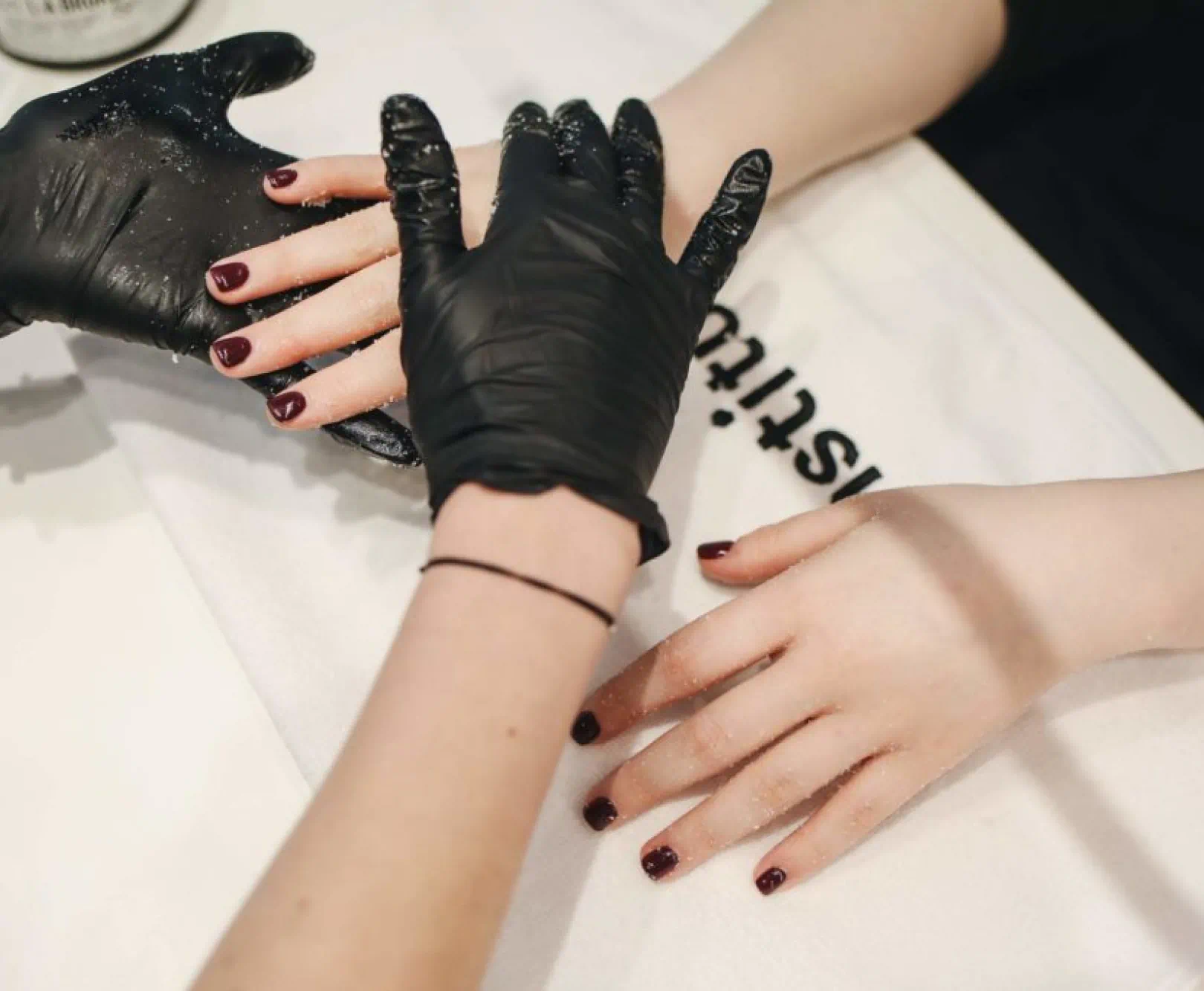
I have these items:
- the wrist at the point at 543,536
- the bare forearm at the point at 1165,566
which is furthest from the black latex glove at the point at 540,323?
the bare forearm at the point at 1165,566

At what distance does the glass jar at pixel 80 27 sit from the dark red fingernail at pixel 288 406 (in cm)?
52

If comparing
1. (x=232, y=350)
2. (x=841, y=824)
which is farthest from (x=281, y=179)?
(x=841, y=824)

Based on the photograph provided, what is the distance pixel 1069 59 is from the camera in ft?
3.22

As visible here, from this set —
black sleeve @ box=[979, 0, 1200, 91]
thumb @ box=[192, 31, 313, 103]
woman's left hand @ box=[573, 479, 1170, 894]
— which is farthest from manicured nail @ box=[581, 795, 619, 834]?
black sleeve @ box=[979, 0, 1200, 91]

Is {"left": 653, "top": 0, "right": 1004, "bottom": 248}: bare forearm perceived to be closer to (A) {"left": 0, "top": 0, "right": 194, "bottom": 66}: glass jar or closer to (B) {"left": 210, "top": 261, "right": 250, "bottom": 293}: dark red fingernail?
(B) {"left": 210, "top": 261, "right": 250, "bottom": 293}: dark red fingernail

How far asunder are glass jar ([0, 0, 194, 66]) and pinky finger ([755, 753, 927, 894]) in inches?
37.5

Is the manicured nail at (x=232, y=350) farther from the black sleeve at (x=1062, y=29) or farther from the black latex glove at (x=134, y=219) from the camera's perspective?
the black sleeve at (x=1062, y=29)

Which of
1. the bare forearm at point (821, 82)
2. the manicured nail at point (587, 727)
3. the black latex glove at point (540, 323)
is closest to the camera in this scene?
the black latex glove at point (540, 323)

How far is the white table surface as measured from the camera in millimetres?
632

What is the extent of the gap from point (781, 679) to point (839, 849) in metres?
0.12

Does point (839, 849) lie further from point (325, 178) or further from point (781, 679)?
point (325, 178)

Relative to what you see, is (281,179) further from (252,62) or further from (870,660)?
(870,660)

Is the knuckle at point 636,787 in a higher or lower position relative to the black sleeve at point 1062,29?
lower

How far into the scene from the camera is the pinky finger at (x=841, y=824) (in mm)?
634
